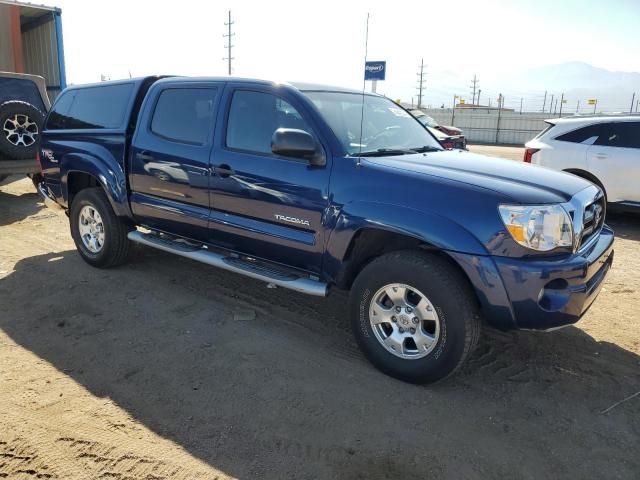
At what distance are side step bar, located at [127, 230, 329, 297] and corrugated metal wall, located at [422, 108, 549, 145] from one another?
30386mm

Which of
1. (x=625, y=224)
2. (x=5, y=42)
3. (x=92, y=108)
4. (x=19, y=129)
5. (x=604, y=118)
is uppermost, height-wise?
(x=5, y=42)

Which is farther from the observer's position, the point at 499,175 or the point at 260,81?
the point at 260,81

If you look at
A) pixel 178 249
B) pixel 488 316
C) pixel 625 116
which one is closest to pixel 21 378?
pixel 178 249

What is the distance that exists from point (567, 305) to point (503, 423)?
2.50ft

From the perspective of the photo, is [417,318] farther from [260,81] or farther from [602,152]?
[602,152]

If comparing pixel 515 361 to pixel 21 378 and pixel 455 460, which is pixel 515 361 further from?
pixel 21 378

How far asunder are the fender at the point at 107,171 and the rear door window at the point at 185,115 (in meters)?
0.60

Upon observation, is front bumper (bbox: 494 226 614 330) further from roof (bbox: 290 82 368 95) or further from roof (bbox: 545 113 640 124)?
roof (bbox: 545 113 640 124)

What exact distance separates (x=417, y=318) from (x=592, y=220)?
1376mm

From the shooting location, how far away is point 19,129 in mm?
7805

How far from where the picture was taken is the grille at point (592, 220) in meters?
3.16

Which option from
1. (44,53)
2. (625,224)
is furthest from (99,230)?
(44,53)

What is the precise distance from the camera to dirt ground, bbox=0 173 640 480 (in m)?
2.53

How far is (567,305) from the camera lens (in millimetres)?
2830
